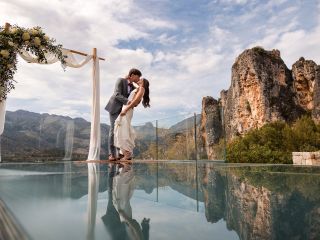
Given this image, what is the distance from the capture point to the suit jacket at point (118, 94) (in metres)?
4.68

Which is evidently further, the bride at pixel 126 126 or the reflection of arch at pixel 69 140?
the reflection of arch at pixel 69 140

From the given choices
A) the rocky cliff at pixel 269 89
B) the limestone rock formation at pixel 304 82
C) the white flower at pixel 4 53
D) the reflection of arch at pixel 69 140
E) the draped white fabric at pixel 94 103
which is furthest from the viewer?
the rocky cliff at pixel 269 89

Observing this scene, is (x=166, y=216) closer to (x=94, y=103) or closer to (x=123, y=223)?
(x=123, y=223)

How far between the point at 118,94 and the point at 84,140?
5584mm

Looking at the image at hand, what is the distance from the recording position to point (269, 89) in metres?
35.8

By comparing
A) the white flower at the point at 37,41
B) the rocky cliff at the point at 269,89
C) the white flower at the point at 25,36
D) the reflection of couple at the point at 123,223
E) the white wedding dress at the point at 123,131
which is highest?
the rocky cliff at the point at 269,89

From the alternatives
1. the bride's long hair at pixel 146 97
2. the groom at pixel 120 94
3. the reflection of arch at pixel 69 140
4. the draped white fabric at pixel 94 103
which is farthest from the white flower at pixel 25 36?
the reflection of arch at pixel 69 140

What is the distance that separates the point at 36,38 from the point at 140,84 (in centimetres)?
210

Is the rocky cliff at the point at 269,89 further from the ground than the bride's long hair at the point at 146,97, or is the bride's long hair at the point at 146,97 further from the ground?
the rocky cliff at the point at 269,89

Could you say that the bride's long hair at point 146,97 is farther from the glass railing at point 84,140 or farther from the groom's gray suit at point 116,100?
the glass railing at point 84,140

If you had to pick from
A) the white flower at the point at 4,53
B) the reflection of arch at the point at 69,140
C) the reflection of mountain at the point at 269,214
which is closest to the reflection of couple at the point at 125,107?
the white flower at the point at 4,53

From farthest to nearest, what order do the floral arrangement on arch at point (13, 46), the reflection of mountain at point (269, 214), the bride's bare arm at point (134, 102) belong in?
the bride's bare arm at point (134, 102), the floral arrangement on arch at point (13, 46), the reflection of mountain at point (269, 214)

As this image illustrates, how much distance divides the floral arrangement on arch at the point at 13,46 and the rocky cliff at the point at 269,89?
3412 centimetres

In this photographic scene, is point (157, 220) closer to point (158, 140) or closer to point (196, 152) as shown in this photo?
point (196, 152)
